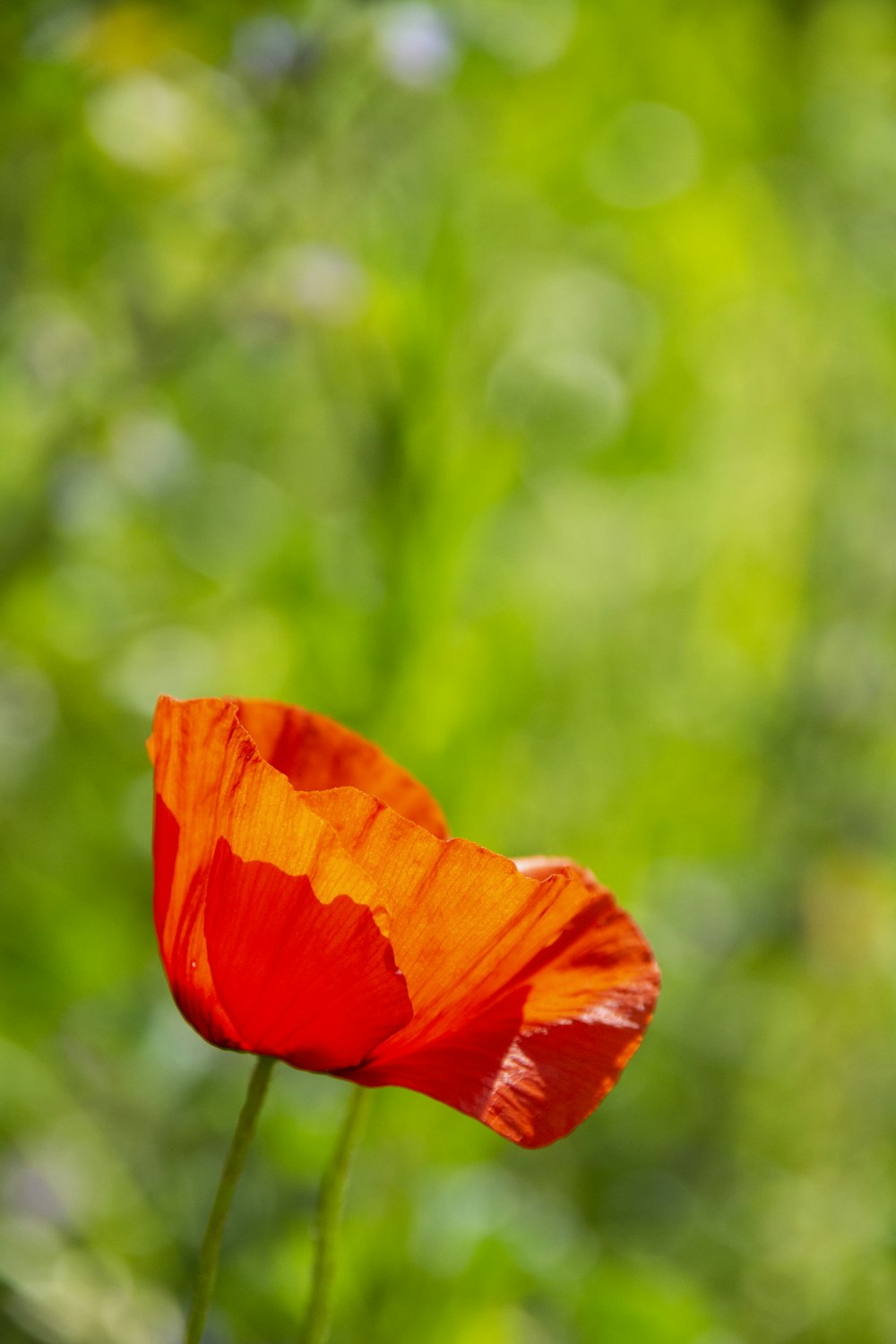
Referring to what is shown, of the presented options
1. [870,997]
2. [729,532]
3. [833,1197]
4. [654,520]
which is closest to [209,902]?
[833,1197]

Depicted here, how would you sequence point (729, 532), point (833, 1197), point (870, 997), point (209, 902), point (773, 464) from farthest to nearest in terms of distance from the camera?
point (773, 464)
point (729, 532)
point (870, 997)
point (833, 1197)
point (209, 902)

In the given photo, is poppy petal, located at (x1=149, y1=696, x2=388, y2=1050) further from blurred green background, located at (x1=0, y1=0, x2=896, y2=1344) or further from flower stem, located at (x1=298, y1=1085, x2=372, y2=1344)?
blurred green background, located at (x1=0, y1=0, x2=896, y2=1344)

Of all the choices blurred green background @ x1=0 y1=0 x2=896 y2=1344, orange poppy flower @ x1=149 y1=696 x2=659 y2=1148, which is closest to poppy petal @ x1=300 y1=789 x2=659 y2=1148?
orange poppy flower @ x1=149 y1=696 x2=659 y2=1148

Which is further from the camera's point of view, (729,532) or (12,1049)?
(729,532)

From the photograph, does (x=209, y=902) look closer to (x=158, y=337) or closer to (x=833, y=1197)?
(x=158, y=337)

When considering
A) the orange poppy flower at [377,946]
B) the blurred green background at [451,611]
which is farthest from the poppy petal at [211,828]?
the blurred green background at [451,611]

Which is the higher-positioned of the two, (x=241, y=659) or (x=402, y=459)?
(x=402, y=459)

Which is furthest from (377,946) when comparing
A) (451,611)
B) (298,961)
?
(451,611)

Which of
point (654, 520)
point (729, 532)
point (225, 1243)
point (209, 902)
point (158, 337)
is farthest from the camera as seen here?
point (729, 532)
